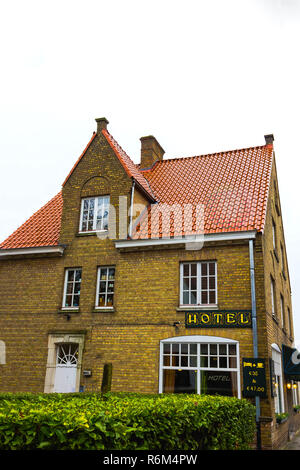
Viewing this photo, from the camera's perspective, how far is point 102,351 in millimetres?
14383

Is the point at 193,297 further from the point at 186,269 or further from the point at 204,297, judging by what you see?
the point at 186,269

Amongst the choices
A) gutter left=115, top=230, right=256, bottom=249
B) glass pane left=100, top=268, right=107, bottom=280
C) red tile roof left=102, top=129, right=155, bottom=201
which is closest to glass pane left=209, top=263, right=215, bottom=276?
gutter left=115, top=230, right=256, bottom=249

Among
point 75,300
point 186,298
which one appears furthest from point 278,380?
point 75,300

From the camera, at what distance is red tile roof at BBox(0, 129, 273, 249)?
14.8 meters

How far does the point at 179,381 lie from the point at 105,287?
4.49 metres

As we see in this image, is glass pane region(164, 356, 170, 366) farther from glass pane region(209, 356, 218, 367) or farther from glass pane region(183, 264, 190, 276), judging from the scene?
glass pane region(183, 264, 190, 276)

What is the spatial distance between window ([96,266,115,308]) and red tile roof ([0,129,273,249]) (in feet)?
5.98

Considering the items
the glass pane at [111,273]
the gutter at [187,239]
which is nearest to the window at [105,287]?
the glass pane at [111,273]

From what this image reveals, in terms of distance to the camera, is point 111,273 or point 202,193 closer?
point 111,273

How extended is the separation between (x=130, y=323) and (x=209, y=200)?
5883 millimetres

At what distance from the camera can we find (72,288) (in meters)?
15.9

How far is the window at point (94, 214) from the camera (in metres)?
16.2
